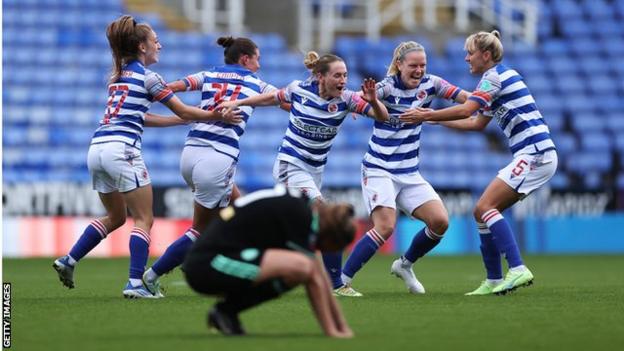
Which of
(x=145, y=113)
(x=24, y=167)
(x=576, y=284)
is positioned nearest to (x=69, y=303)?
(x=145, y=113)

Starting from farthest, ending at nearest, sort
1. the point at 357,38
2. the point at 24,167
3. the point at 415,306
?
the point at 357,38 → the point at 24,167 → the point at 415,306

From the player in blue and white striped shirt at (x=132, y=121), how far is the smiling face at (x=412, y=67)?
152 cm

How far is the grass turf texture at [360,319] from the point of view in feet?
22.6

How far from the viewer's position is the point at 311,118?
10.2 metres

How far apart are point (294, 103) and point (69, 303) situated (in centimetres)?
238

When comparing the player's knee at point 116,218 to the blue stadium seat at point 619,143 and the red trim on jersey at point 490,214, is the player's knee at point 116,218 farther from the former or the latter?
the blue stadium seat at point 619,143

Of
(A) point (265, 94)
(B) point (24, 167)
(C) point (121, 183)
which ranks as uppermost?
(A) point (265, 94)

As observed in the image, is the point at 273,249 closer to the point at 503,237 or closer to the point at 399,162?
the point at 503,237

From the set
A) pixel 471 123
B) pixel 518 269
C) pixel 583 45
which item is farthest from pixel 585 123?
pixel 518 269

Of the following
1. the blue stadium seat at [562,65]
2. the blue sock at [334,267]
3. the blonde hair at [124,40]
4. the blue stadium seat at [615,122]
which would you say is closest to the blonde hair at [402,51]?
the blue sock at [334,267]

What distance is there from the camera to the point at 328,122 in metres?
10.2

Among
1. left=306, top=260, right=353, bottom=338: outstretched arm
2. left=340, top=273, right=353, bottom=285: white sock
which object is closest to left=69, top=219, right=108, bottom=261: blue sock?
left=340, top=273, right=353, bottom=285: white sock

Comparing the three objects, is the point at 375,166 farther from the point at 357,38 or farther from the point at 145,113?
the point at 357,38

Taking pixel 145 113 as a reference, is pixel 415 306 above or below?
below
